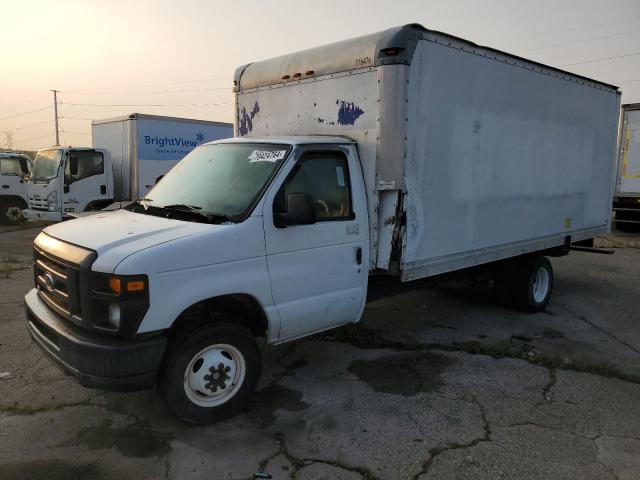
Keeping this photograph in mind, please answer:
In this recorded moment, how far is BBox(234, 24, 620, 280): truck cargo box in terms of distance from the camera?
4508 mm

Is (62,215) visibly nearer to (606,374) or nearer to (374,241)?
(374,241)

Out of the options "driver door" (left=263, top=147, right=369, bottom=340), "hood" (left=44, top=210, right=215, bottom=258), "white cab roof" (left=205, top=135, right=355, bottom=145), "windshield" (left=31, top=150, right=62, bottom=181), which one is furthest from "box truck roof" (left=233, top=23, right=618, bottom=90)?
"windshield" (left=31, top=150, right=62, bottom=181)

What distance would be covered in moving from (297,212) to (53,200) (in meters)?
10.8

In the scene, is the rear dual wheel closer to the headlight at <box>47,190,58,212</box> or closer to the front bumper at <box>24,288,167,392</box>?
the front bumper at <box>24,288,167,392</box>

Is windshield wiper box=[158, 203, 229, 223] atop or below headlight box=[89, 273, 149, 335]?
atop

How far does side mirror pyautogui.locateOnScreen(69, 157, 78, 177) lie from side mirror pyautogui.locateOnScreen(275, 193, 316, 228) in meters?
10.5

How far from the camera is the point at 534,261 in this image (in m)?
6.87

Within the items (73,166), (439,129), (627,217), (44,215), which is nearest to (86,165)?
(73,166)

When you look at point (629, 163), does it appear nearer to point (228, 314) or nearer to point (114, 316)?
point (228, 314)

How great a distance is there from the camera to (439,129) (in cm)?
488

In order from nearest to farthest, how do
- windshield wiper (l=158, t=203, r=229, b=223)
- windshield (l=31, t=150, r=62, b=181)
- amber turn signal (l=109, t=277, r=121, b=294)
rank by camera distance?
amber turn signal (l=109, t=277, r=121, b=294) → windshield wiper (l=158, t=203, r=229, b=223) → windshield (l=31, t=150, r=62, b=181)

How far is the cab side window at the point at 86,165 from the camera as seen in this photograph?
1261 cm

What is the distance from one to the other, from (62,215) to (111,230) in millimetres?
9935

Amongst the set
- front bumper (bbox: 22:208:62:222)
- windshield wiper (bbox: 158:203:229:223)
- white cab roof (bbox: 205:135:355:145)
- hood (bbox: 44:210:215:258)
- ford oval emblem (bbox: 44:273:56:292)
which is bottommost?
front bumper (bbox: 22:208:62:222)
